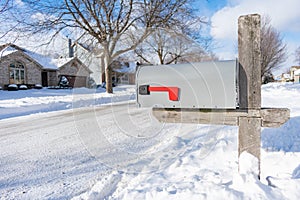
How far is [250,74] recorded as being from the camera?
2.20 metres

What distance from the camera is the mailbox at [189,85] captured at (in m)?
2.13

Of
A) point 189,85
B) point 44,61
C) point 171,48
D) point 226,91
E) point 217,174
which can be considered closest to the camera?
point 226,91

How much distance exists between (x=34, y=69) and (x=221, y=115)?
26.9 m

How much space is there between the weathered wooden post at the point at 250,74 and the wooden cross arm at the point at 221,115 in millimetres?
45

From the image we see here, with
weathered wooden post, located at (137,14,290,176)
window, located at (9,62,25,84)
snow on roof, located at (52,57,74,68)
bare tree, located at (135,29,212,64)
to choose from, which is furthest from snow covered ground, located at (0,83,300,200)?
snow on roof, located at (52,57,74,68)

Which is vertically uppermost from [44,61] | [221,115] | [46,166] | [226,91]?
[44,61]

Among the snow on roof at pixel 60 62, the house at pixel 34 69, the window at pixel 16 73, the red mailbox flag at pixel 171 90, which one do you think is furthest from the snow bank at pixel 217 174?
the snow on roof at pixel 60 62

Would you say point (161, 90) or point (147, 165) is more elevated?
point (161, 90)

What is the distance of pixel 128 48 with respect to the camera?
54.8 ft

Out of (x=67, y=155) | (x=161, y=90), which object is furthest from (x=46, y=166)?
(x=161, y=90)

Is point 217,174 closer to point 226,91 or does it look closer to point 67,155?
point 226,91

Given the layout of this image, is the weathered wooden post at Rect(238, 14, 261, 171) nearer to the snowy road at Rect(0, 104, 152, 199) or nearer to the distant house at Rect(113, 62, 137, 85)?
the snowy road at Rect(0, 104, 152, 199)

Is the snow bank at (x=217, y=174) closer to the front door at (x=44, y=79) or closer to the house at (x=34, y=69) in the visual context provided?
the house at (x=34, y=69)

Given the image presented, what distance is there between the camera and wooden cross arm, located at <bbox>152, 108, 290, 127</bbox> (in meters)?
2.18
